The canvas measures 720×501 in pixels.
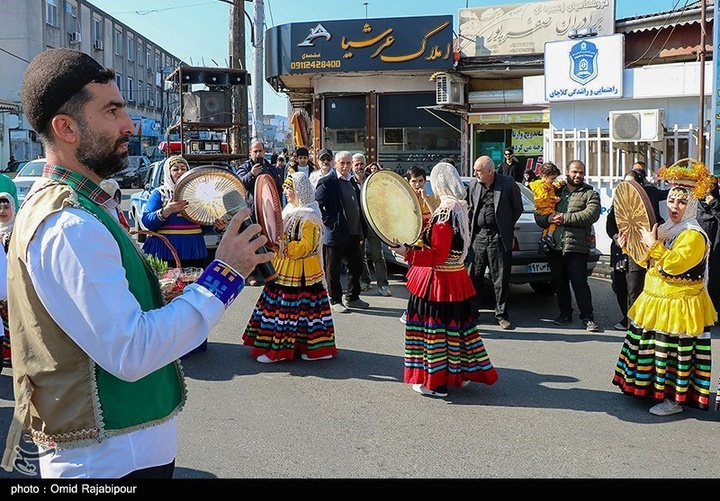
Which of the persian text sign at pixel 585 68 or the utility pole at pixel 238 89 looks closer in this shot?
the persian text sign at pixel 585 68

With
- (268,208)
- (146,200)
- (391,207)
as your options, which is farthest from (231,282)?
(146,200)

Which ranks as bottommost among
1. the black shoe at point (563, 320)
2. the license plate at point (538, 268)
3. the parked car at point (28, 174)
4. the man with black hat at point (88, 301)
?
the black shoe at point (563, 320)

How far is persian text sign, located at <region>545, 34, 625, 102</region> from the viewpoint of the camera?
43.2 ft

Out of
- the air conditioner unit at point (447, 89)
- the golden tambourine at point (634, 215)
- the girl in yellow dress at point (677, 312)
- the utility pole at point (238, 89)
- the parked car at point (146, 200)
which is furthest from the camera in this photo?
the air conditioner unit at point (447, 89)

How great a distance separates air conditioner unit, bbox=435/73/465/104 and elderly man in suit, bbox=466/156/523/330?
10946 millimetres

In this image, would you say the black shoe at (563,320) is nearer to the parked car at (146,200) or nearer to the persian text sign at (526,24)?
the parked car at (146,200)

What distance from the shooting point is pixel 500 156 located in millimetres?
19969

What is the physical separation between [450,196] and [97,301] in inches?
168

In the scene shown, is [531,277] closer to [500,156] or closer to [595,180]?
[595,180]

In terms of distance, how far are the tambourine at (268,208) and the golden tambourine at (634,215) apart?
3.05 meters

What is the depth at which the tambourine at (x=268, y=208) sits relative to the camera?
3.11 meters

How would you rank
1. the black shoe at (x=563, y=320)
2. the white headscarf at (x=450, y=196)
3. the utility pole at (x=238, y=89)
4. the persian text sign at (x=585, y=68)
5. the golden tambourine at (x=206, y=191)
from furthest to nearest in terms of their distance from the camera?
Result: the utility pole at (x=238, y=89), the persian text sign at (x=585, y=68), the black shoe at (x=563, y=320), the white headscarf at (x=450, y=196), the golden tambourine at (x=206, y=191)

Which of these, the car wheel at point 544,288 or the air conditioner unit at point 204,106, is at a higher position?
the air conditioner unit at point 204,106

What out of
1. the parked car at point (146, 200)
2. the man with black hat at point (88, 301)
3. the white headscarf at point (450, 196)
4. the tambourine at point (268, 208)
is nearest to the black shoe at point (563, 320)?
the white headscarf at point (450, 196)
